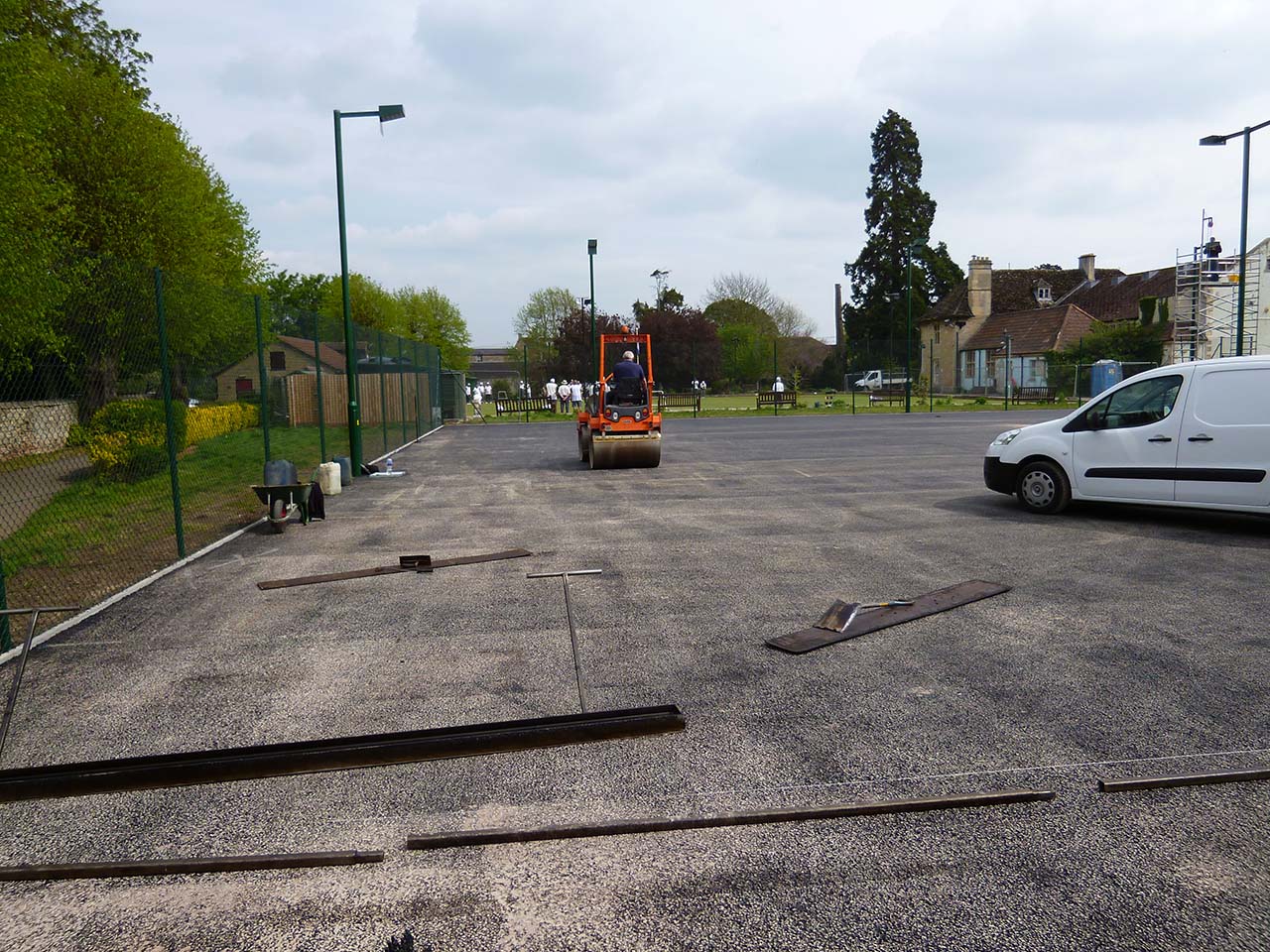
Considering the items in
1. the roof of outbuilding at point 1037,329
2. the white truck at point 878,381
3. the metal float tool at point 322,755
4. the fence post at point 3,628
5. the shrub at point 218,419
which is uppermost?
the roof of outbuilding at point 1037,329

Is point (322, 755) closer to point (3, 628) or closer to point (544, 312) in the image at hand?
point (3, 628)

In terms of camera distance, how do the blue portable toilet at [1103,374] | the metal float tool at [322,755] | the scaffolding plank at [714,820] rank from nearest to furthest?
the scaffolding plank at [714,820] < the metal float tool at [322,755] < the blue portable toilet at [1103,374]

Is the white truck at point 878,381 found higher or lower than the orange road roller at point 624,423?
higher

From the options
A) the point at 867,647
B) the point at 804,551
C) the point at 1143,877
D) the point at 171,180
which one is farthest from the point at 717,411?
the point at 1143,877

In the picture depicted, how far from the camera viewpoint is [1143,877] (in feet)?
10.7

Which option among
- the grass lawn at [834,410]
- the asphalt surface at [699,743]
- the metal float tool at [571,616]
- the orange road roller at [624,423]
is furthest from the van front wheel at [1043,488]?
the grass lawn at [834,410]

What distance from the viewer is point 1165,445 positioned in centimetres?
984

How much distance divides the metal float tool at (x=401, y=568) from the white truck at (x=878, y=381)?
44.2 metres

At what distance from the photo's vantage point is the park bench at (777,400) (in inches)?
1679

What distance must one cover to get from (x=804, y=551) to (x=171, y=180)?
2897 centimetres

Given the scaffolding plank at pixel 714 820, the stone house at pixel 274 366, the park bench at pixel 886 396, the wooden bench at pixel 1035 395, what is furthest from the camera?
the park bench at pixel 886 396

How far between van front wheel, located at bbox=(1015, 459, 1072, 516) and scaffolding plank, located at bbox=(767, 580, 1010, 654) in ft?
12.2

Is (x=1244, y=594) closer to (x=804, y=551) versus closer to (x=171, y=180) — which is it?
(x=804, y=551)

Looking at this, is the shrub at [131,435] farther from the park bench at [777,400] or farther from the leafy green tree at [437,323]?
the leafy green tree at [437,323]
